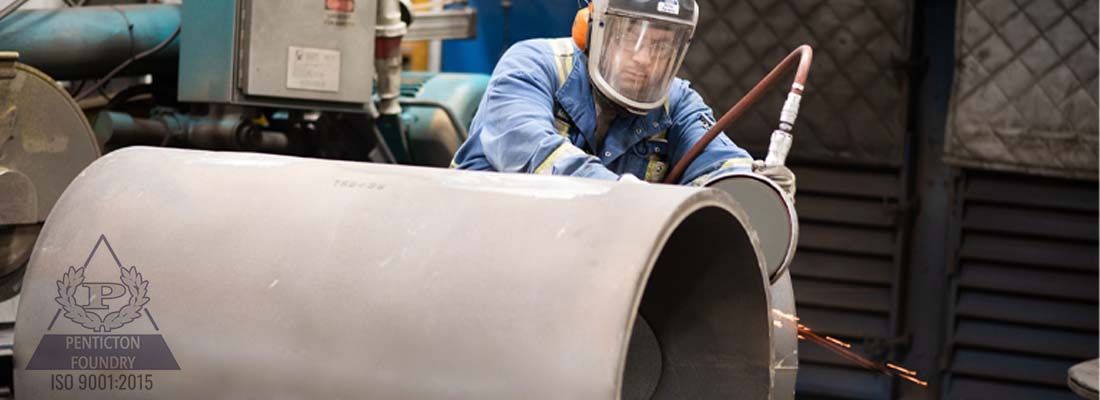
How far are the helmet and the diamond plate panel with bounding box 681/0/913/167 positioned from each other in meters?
3.37

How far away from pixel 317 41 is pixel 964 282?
343cm

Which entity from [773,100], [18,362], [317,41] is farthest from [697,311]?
[773,100]

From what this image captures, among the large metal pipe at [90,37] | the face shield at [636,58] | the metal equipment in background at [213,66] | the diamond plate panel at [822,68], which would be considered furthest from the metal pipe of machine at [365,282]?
the diamond plate panel at [822,68]

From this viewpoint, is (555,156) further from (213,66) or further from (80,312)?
(213,66)

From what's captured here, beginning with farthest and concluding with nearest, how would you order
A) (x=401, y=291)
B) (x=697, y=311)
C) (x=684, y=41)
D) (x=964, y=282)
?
(x=964, y=282), (x=684, y=41), (x=697, y=311), (x=401, y=291)

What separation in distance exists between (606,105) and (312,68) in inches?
68.1

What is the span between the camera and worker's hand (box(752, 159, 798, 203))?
3.40 meters

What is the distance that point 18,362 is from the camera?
298 centimetres

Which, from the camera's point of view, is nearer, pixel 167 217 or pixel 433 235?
pixel 433 235

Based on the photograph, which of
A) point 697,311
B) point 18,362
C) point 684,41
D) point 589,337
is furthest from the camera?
point 684,41

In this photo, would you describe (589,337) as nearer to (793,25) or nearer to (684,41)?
(684,41)

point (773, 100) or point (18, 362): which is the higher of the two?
point (773, 100)

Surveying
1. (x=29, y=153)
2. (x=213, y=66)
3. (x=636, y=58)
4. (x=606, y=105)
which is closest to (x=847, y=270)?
(x=213, y=66)

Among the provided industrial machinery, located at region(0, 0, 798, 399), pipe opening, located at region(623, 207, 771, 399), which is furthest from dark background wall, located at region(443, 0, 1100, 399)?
pipe opening, located at region(623, 207, 771, 399)
